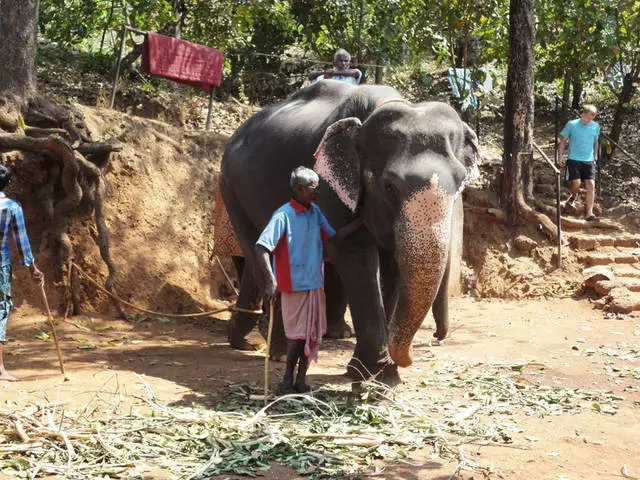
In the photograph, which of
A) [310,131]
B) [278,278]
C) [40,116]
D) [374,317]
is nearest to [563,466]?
[374,317]

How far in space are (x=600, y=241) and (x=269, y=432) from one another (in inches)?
375

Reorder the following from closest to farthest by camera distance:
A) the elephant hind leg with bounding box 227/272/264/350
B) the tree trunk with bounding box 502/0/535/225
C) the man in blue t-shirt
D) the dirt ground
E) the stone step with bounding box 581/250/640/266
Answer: the dirt ground, the elephant hind leg with bounding box 227/272/264/350, the stone step with bounding box 581/250/640/266, the tree trunk with bounding box 502/0/535/225, the man in blue t-shirt

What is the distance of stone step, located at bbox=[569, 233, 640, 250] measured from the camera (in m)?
13.4

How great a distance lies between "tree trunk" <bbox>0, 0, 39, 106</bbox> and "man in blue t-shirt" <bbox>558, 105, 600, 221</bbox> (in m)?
8.26

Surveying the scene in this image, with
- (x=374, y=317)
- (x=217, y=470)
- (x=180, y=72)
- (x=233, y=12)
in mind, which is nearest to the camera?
(x=217, y=470)

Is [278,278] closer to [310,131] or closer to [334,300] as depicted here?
[310,131]

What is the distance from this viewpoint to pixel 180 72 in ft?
41.7

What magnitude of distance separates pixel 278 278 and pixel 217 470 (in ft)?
6.07

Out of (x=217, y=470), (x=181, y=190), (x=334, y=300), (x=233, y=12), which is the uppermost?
(x=233, y=12)

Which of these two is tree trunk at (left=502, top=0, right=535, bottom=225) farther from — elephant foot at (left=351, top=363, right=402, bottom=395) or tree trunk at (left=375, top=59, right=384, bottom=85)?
elephant foot at (left=351, top=363, right=402, bottom=395)

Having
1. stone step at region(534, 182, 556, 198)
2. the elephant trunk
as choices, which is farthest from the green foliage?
the elephant trunk

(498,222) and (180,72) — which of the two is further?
(498,222)

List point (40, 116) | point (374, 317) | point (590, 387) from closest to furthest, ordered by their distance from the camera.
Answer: point (374, 317), point (590, 387), point (40, 116)

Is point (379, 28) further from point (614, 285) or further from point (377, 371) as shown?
point (377, 371)
